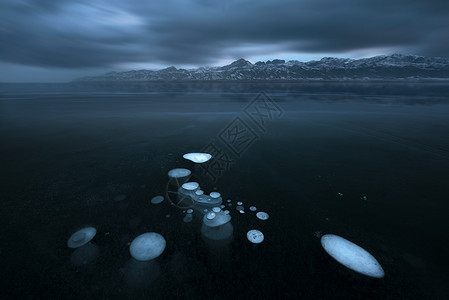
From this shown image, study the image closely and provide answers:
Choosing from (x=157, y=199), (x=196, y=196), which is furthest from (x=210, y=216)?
(x=157, y=199)

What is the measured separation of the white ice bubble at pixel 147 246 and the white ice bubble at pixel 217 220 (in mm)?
963

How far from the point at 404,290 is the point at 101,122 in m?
16.4

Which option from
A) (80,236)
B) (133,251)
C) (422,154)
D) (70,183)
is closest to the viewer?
(133,251)

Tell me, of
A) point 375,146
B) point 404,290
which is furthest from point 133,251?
point 375,146

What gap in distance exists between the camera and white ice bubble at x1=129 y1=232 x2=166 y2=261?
327 cm

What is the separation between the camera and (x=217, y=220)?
157 inches

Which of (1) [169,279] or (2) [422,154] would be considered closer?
(1) [169,279]

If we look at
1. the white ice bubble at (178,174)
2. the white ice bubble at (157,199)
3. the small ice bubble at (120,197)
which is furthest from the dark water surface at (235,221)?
the white ice bubble at (178,174)

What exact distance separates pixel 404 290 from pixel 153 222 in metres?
4.69

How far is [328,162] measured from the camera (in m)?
6.94

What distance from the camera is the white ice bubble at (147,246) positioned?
327 centimetres

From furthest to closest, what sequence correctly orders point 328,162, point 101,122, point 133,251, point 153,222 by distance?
point 101,122 → point 328,162 → point 153,222 → point 133,251

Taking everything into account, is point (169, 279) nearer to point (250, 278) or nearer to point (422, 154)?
point (250, 278)

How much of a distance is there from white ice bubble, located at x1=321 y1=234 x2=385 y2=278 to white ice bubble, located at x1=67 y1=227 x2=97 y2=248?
4763 mm
